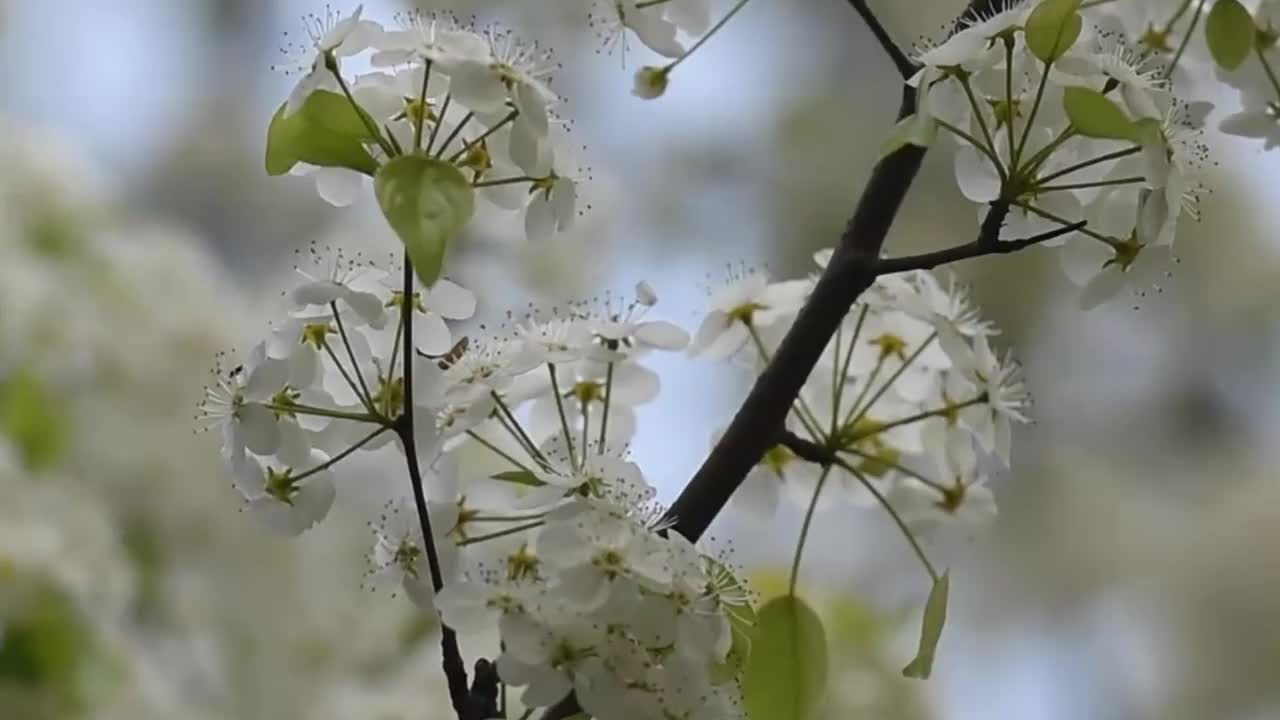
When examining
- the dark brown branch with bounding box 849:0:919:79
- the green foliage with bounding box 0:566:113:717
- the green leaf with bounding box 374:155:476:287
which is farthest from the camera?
the green foliage with bounding box 0:566:113:717

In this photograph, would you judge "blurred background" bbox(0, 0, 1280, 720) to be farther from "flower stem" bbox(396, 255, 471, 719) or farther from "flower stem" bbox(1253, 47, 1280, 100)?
"flower stem" bbox(396, 255, 471, 719)

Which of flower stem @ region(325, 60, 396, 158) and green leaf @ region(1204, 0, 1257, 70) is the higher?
green leaf @ region(1204, 0, 1257, 70)

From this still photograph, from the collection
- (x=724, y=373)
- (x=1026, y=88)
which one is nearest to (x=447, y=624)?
(x=1026, y=88)

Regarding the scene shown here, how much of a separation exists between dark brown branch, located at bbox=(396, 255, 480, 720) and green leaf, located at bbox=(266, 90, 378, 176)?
31mm

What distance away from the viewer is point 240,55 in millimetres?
1478

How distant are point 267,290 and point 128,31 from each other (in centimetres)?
48

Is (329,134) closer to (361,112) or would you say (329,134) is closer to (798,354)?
(361,112)

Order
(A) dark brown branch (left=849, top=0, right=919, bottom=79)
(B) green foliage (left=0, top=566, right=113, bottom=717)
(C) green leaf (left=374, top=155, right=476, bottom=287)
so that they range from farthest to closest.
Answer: (B) green foliage (left=0, top=566, right=113, bottom=717) < (A) dark brown branch (left=849, top=0, right=919, bottom=79) < (C) green leaf (left=374, top=155, right=476, bottom=287)

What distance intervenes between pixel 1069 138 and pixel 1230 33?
14 cm

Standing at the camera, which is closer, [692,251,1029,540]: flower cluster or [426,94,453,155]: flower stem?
[426,94,453,155]: flower stem

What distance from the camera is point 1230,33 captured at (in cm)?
51

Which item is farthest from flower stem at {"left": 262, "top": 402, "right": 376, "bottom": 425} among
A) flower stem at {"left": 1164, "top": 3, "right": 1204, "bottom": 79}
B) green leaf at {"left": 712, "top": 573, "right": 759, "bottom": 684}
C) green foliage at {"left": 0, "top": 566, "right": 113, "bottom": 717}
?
green foliage at {"left": 0, "top": 566, "right": 113, "bottom": 717}

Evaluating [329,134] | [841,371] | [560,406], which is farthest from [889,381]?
[329,134]

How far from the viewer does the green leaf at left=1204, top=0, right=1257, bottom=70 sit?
514mm
